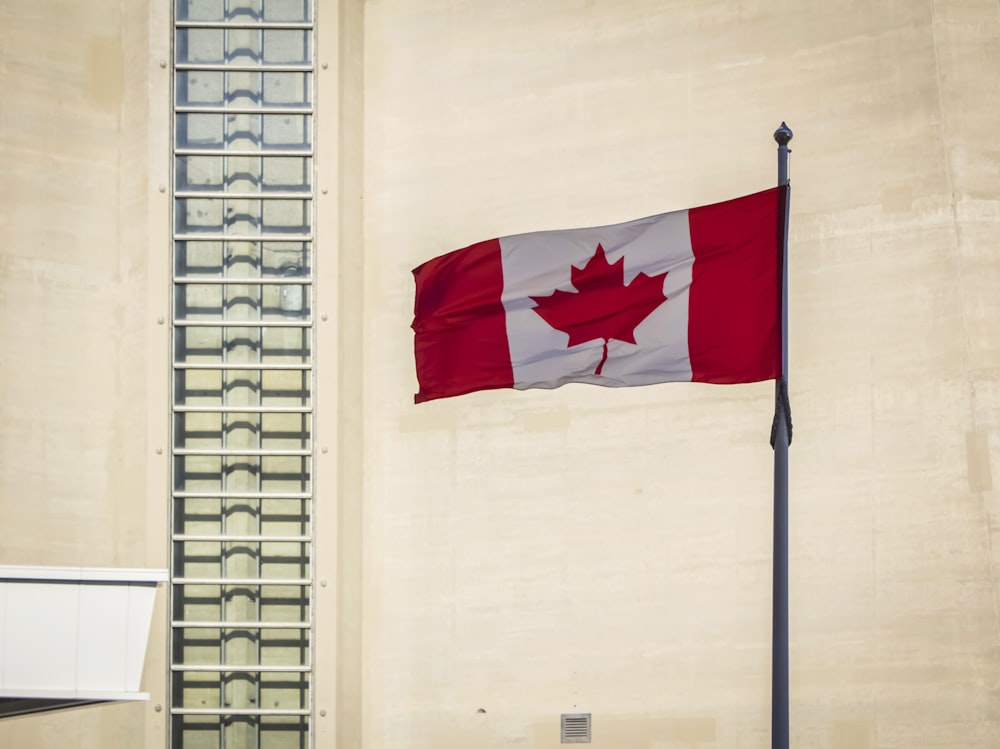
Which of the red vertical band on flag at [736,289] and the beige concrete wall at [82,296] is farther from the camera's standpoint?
the beige concrete wall at [82,296]

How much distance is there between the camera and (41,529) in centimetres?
940

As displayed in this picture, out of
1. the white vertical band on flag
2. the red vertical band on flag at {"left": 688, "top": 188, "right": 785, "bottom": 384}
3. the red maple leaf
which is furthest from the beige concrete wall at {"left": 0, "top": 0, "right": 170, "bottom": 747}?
the red vertical band on flag at {"left": 688, "top": 188, "right": 785, "bottom": 384}

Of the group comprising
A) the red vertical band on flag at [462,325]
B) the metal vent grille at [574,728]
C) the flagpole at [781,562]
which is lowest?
the metal vent grille at [574,728]

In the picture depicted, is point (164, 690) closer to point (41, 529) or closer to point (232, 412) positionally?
point (41, 529)

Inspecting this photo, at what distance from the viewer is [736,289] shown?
7.36 m

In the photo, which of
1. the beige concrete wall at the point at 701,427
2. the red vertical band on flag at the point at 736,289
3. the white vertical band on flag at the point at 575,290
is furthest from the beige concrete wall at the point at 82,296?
the red vertical band on flag at the point at 736,289

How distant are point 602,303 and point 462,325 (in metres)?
1.22

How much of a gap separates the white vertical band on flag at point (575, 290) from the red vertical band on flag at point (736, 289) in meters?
0.10

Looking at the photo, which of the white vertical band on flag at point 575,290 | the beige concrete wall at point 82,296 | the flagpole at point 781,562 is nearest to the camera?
the flagpole at point 781,562

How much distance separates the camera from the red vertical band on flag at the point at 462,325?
8312 mm

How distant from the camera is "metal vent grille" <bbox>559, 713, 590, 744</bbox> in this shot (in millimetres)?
9258

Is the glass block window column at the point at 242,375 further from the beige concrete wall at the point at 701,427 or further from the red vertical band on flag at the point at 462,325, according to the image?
the red vertical band on flag at the point at 462,325

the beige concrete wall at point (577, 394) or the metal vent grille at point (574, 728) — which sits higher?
the beige concrete wall at point (577, 394)

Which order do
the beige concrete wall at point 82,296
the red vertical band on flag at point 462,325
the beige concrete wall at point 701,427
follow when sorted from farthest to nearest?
the beige concrete wall at point 82,296 < the beige concrete wall at point 701,427 < the red vertical band on flag at point 462,325
